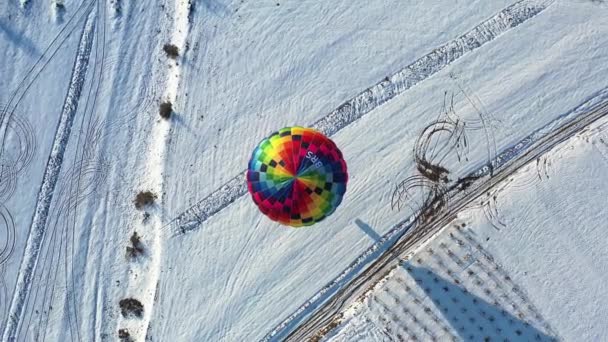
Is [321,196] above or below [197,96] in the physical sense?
below

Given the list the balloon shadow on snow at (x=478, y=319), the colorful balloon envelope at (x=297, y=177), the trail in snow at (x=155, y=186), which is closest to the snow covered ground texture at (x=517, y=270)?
the balloon shadow on snow at (x=478, y=319)

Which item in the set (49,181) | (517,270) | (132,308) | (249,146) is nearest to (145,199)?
(49,181)

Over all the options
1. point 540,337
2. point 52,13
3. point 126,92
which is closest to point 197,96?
point 126,92

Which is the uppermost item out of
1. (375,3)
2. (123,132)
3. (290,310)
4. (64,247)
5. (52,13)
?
(52,13)

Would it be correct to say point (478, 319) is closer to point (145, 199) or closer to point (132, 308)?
point (132, 308)

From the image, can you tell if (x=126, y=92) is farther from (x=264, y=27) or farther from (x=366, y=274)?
(x=366, y=274)

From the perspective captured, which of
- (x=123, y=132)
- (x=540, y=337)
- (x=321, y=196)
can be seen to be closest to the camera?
(x=321, y=196)
